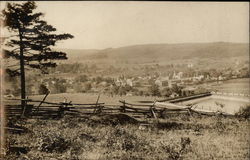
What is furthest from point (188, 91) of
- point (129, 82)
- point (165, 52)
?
point (129, 82)

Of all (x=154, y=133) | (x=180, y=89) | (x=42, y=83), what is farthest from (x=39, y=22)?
(x=180, y=89)

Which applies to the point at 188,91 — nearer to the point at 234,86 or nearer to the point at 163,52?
the point at 234,86

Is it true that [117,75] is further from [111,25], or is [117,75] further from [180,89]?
[180,89]

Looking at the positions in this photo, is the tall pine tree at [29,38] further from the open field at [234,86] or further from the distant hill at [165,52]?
the open field at [234,86]

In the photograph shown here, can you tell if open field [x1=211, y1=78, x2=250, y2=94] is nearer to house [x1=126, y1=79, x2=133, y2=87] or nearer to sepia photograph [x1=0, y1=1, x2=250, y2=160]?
sepia photograph [x1=0, y1=1, x2=250, y2=160]

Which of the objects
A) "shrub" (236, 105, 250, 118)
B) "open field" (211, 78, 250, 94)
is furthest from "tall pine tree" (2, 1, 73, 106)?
"shrub" (236, 105, 250, 118)

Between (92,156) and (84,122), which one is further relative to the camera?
(84,122)
